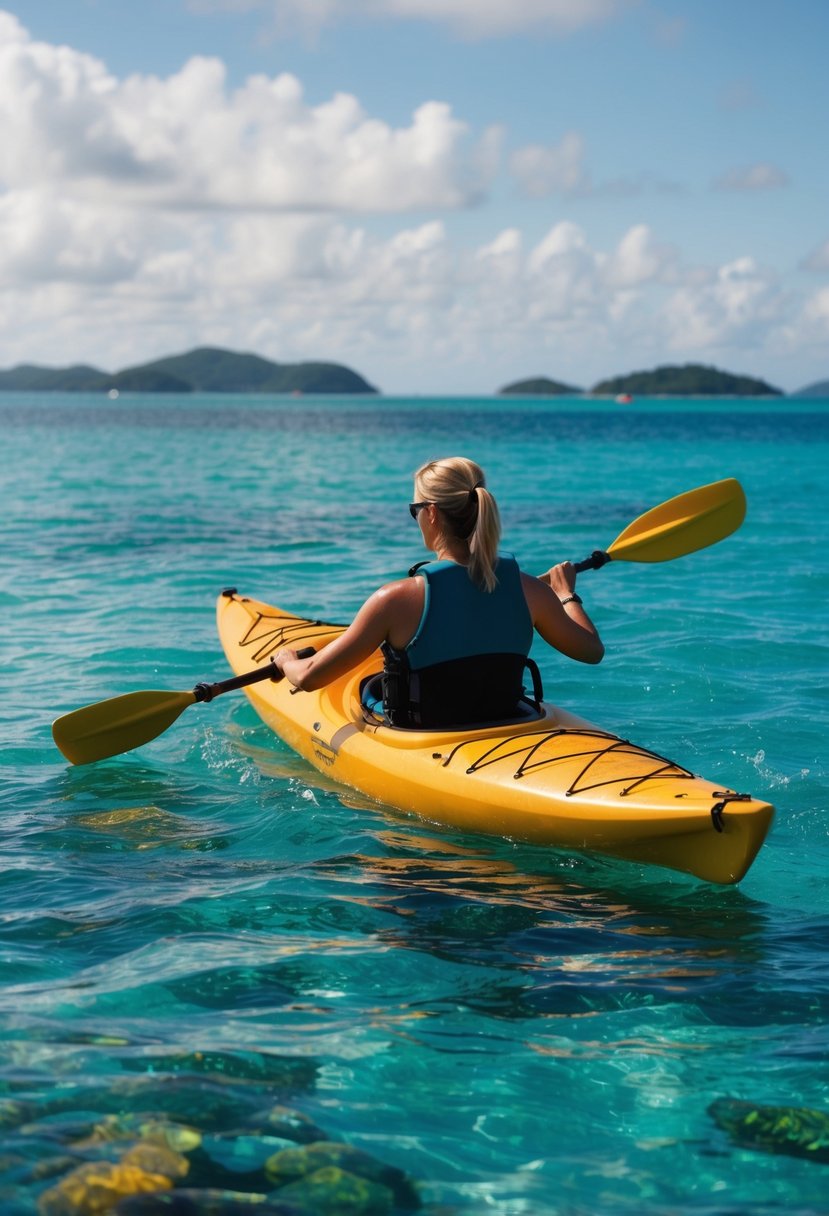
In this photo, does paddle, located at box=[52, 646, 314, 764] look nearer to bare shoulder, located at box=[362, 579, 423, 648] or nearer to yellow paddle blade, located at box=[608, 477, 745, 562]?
bare shoulder, located at box=[362, 579, 423, 648]

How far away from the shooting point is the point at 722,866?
3973 millimetres

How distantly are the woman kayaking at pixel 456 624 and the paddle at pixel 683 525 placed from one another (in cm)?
150

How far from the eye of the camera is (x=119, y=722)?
18.2ft

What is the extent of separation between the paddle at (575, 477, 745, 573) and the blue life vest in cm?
166

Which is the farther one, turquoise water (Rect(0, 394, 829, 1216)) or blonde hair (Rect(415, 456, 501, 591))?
blonde hair (Rect(415, 456, 501, 591))

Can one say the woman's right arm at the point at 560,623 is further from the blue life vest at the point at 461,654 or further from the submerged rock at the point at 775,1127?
the submerged rock at the point at 775,1127

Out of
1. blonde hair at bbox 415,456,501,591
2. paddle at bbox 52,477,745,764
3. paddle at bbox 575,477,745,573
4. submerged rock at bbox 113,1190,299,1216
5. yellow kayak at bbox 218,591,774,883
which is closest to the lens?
submerged rock at bbox 113,1190,299,1216

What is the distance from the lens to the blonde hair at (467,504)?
432 cm

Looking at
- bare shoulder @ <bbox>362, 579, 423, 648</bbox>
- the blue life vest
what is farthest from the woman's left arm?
the blue life vest

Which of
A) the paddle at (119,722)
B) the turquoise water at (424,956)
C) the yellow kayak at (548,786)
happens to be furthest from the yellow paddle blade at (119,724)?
the yellow kayak at (548,786)

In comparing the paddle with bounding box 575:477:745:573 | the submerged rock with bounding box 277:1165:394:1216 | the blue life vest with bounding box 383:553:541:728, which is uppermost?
the paddle with bounding box 575:477:745:573

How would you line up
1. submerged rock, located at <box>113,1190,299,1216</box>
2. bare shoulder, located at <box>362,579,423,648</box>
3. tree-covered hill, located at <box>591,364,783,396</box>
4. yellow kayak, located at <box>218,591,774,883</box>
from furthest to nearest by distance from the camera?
tree-covered hill, located at <box>591,364,783,396</box> < bare shoulder, located at <box>362,579,423,648</box> < yellow kayak, located at <box>218,591,774,883</box> < submerged rock, located at <box>113,1190,299,1216</box>

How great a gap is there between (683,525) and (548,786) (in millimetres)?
2507

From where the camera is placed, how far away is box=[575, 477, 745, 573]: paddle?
249 inches
